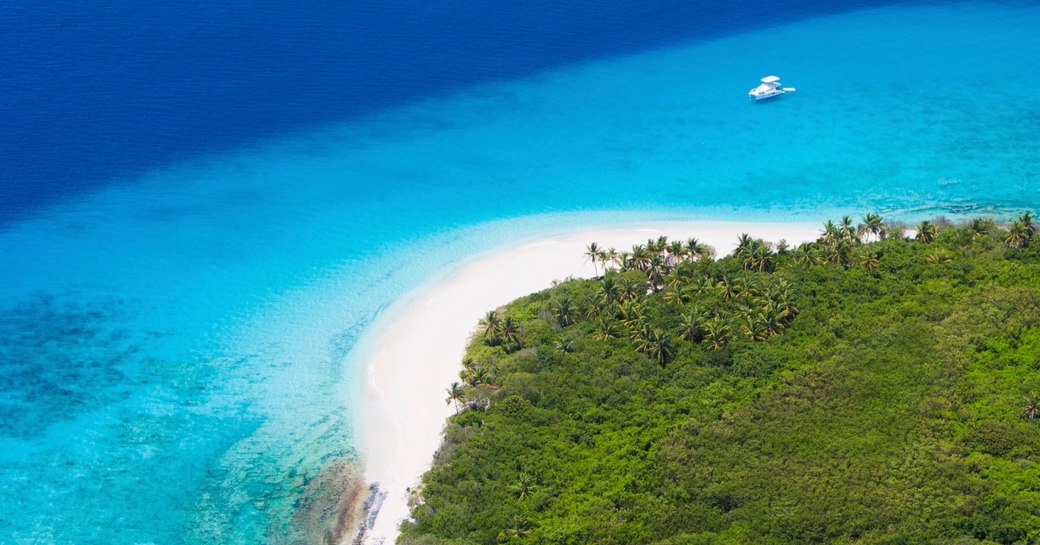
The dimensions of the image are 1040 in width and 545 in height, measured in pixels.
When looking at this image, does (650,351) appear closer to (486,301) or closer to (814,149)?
(486,301)

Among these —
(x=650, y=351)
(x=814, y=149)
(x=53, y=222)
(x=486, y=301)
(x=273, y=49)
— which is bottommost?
(x=650, y=351)

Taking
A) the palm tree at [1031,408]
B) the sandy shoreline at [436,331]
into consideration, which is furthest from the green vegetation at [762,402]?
the sandy shoreline at [436,331]

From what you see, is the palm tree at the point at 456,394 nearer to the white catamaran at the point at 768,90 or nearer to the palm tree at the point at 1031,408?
the palm tree at the point at 1031,408

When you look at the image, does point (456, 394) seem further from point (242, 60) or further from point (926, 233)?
point (242, 60)

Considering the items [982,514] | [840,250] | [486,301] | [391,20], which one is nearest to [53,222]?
[486,301]

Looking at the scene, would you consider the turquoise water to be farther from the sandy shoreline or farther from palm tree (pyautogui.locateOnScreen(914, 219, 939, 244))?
palm tree (pyautogui.locateOnScreen(914, 219, 939, 244))

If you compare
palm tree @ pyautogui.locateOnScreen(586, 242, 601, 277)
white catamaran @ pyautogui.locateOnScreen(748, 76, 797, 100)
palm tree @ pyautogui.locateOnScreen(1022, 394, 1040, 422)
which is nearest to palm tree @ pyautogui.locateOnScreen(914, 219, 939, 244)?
palm tree @ pyautogui.locateOnScreen(1022, 394, 1040, 422)
